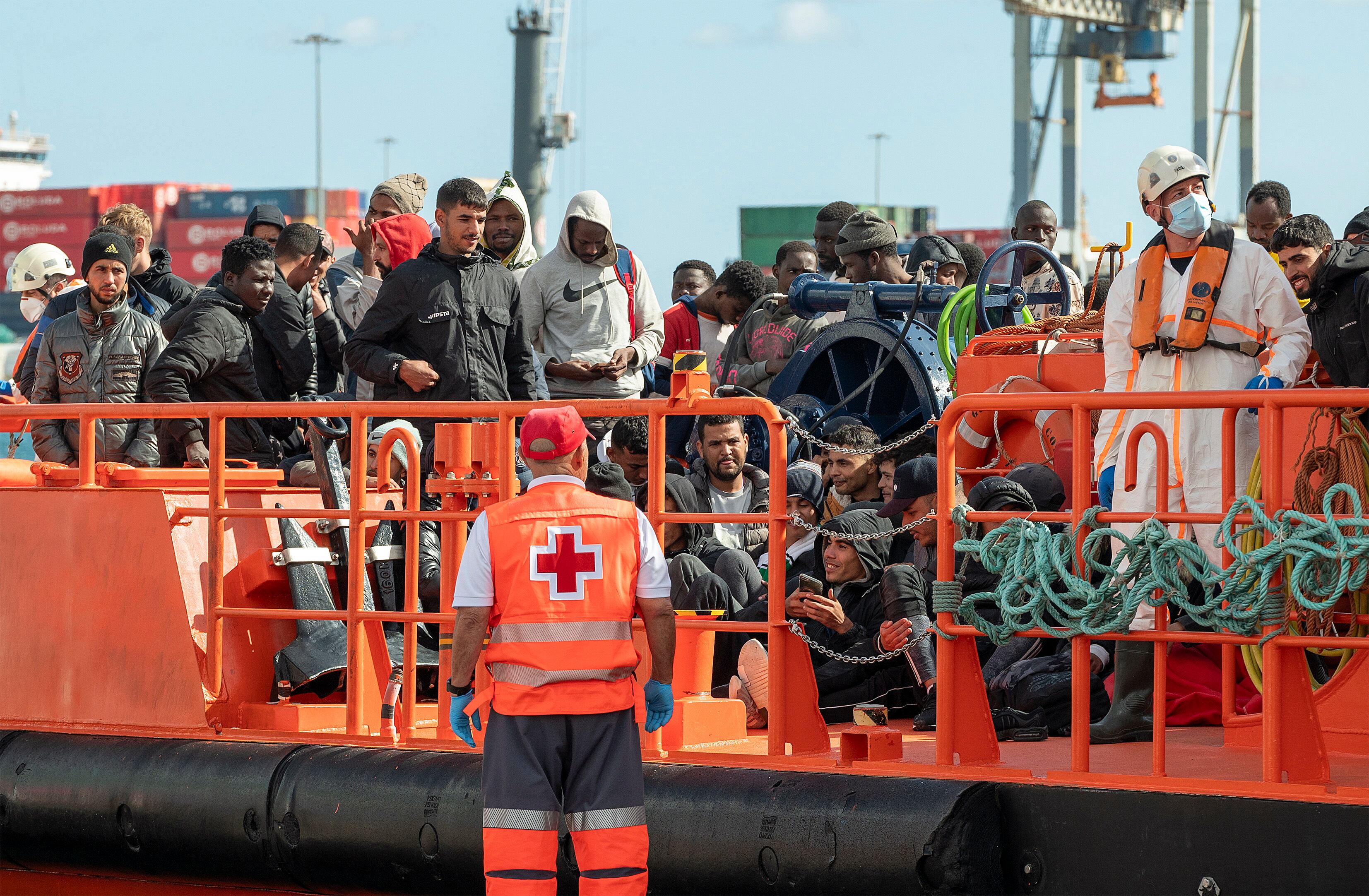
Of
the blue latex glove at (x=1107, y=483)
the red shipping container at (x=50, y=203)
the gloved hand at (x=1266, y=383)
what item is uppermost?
the red shipping container at (x=50, y=203)

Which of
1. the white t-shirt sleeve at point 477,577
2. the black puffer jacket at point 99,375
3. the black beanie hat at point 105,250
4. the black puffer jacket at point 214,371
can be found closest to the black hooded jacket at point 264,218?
the black beanie hat at point 105,250

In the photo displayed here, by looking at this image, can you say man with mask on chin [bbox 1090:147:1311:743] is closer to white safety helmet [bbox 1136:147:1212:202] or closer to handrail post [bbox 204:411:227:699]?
white safety helmet [bbox 1136:147:1212:202]

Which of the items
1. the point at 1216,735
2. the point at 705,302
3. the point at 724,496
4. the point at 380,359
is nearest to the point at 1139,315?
the point at 1216,735

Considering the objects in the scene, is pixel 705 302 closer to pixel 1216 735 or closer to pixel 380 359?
pixel 380 359

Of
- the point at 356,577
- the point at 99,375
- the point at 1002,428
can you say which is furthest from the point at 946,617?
the point at 99,375

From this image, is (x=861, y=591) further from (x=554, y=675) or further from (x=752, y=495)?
(x=554, y=675)

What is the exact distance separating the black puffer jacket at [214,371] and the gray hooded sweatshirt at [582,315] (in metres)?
1.35

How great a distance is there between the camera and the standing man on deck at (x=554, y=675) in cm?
457

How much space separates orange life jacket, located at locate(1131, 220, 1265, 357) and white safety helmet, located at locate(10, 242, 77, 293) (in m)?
5.90

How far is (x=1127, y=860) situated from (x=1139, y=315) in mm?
2034

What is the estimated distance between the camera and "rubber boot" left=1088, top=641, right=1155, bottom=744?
5473mm

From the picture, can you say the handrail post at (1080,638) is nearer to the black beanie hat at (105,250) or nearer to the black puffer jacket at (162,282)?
the black beanie hat at (105,250)

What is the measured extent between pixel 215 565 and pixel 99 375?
6.83 ft

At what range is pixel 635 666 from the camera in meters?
4.66
